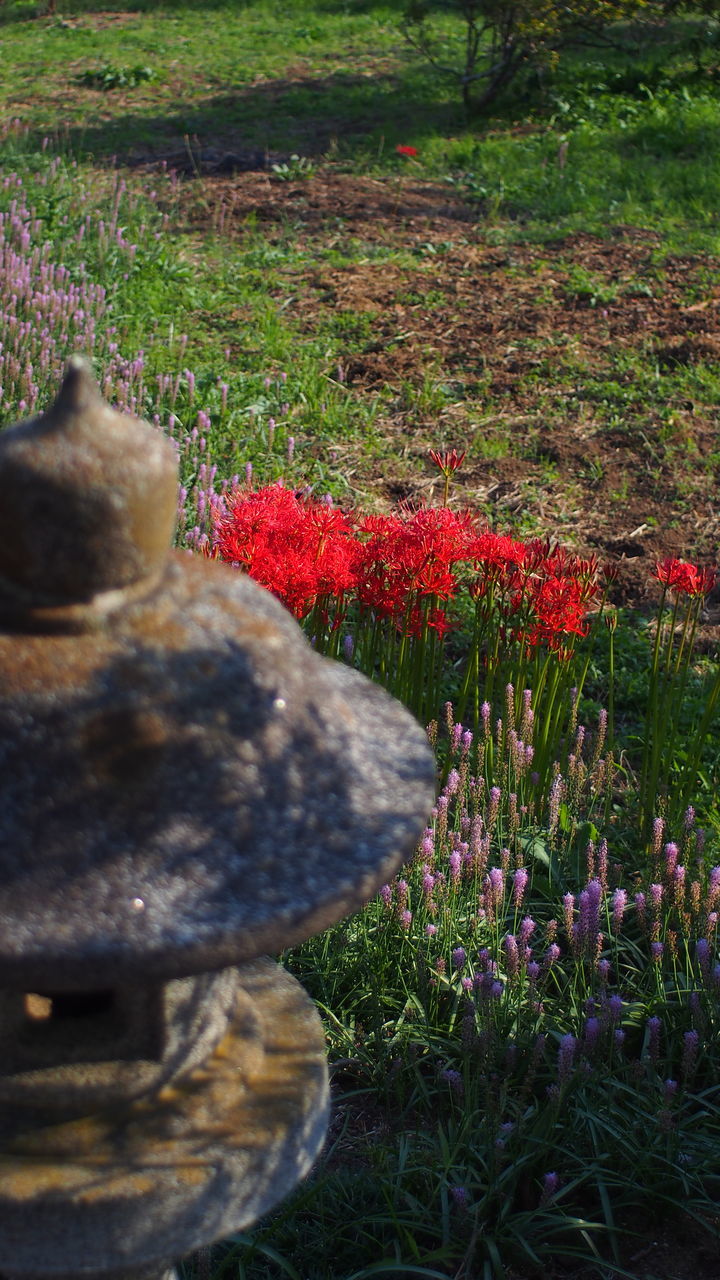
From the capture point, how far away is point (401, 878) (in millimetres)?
3547

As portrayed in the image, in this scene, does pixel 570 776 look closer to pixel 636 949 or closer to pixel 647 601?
pixel 636 949

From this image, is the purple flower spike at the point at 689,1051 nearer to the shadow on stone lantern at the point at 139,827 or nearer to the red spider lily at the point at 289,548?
the shadow on stone lantern at the point at 139,827

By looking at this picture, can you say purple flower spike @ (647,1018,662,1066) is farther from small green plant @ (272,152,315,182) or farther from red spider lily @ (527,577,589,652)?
small green plant @ (272,152,315,182)

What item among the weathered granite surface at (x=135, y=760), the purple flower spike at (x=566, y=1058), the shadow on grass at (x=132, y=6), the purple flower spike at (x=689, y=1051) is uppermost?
the weathered granite surface at (x=135, y=760)

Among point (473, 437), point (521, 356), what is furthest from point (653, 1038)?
point (521, 356)

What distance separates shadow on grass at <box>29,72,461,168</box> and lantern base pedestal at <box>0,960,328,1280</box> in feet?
39.0

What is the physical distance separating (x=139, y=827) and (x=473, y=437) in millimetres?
6219

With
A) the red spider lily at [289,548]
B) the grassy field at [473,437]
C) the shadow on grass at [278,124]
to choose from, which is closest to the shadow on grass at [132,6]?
the grassy field at [473,437]

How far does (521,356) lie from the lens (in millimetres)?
8547

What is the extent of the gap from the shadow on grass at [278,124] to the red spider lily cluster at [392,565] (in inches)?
394

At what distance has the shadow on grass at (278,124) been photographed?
514 inches

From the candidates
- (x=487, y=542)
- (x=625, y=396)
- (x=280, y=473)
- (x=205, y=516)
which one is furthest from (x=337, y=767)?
(x=625, y=396)

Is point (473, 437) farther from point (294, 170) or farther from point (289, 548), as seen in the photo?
point (294, 170)

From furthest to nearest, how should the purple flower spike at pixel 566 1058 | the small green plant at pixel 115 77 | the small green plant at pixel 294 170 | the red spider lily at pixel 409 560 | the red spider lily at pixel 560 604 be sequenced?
the small green plant at pixel 115 77, the small green plant at pixel 294 170, the red spider lily at pixel 560 604, the red spider lily at pixel 409 560, the purple flower spike at pixel 566 1058
